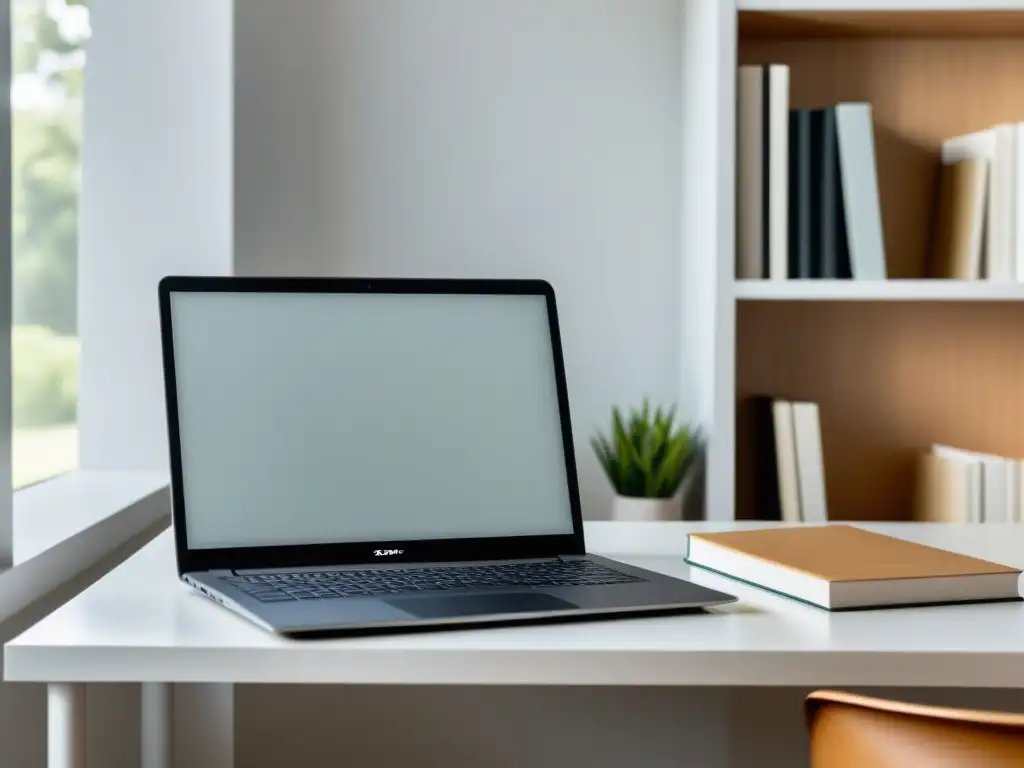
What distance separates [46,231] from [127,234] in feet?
0.42

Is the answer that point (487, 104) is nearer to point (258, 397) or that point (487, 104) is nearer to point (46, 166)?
point (46, 166)

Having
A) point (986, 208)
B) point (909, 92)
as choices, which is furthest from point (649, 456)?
point (909, 92)

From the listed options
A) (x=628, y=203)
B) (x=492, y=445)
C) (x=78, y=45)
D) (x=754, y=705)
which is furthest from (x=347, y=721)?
(x=78, y=45)

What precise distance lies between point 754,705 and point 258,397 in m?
0.99

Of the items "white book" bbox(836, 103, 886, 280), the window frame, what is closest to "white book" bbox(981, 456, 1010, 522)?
"white book" bbox(836, 103, 886, 280)

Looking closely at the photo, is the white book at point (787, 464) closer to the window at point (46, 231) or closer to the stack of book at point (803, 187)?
the stack of book at point (803, 187)

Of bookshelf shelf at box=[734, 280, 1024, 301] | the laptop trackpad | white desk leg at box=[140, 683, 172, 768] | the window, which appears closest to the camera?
the laptop trackpad

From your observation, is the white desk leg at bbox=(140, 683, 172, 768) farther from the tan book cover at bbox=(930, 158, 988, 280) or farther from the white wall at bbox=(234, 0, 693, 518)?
the tan book cover at bbox=(930, 158, 988, 280)

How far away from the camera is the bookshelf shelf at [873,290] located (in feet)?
5.92

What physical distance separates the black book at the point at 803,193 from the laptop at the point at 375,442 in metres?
0.73

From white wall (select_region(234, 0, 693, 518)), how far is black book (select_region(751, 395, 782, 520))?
0.16 m

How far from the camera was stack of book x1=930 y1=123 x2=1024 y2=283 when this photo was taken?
1832 mm

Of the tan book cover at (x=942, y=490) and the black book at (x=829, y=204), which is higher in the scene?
the black book at (x=829, y=204)

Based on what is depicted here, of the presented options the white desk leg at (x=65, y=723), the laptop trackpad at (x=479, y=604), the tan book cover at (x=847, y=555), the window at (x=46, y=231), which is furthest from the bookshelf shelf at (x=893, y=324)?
the white desk leg at (x=65, y=723)
